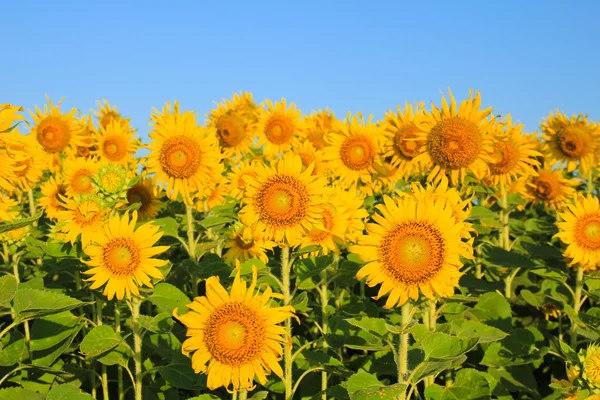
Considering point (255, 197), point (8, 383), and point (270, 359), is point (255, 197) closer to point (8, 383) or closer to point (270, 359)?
point (270, 359)

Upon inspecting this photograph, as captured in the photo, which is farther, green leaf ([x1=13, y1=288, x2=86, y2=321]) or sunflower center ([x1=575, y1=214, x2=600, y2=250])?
sunflower center ([x1=575, y1=214, x2=600, y2=250])

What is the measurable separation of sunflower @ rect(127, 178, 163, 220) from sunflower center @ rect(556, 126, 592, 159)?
5.57m

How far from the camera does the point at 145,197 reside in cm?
766

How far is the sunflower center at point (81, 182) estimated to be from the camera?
23.6 feet

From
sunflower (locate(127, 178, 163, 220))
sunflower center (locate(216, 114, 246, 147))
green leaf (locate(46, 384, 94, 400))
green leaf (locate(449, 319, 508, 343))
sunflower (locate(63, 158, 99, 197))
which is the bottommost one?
green leaf (locate(46, 384, 94, 400))

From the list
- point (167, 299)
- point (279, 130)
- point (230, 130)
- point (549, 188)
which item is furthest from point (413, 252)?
point (279, 130)

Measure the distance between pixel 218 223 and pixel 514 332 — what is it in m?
3.04

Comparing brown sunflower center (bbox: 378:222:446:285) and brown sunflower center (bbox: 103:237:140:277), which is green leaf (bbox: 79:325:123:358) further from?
brown sunflower center (bbox: 378:222:446:285)

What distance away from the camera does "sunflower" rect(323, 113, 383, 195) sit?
8.45 metres

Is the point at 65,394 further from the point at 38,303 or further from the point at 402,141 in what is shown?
the point at 402,141

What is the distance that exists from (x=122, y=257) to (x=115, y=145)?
17.9 ft

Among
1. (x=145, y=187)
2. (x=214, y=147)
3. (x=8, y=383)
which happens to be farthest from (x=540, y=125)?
(x=8, y=383)

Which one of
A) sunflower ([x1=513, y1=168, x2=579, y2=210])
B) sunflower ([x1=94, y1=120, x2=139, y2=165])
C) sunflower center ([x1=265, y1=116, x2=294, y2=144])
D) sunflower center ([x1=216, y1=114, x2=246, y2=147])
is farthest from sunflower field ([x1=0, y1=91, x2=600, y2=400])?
sunflower center ([x1=265, y1=116, x2=294, y2=144])

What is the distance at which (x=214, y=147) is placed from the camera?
726 cm
